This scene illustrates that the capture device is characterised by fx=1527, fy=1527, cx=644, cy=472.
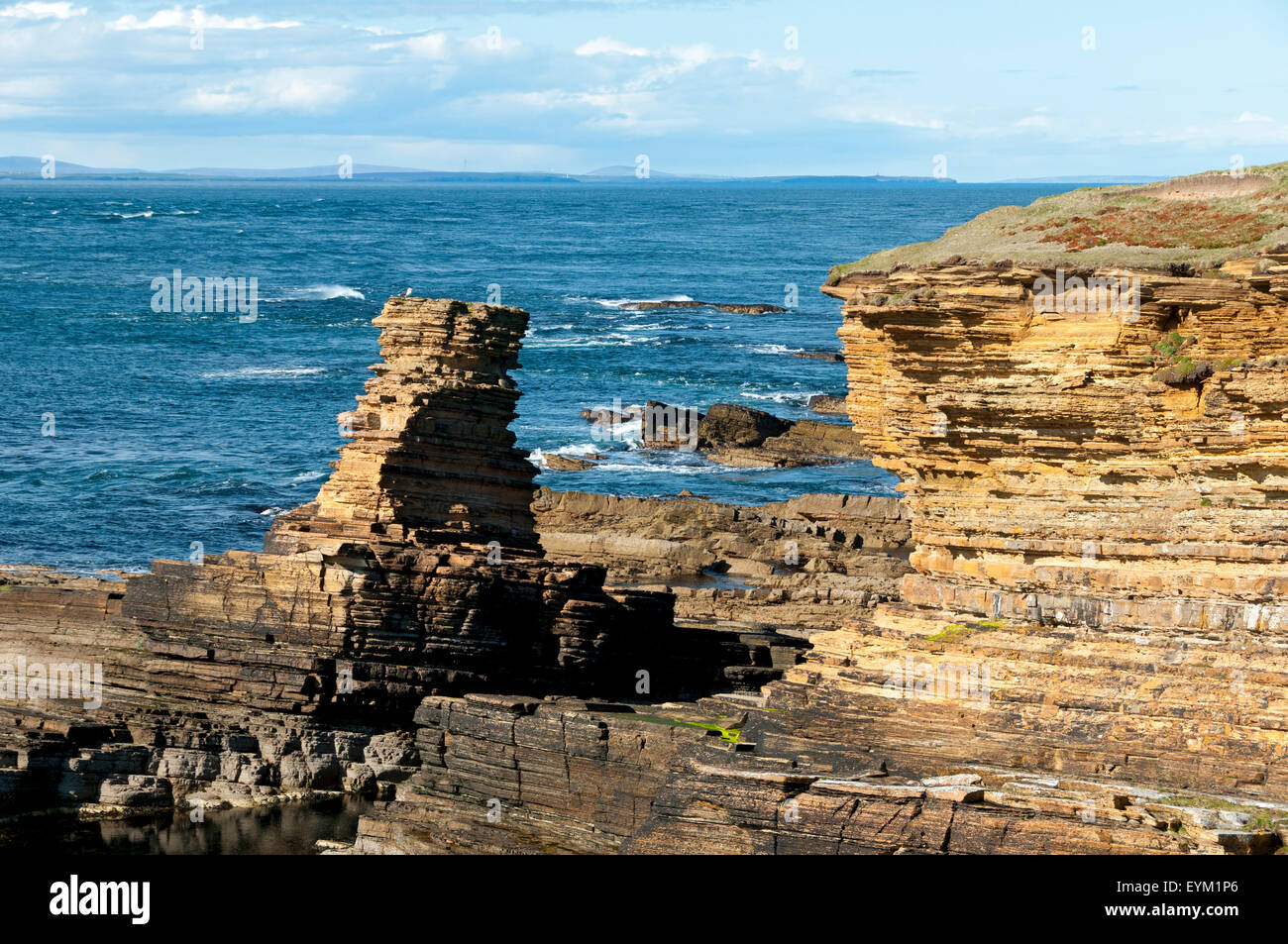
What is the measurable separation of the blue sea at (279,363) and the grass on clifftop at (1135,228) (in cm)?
2967

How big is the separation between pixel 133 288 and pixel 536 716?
9555cm

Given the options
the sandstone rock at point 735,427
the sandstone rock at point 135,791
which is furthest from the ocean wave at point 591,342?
the sandstone rock at point 135,791

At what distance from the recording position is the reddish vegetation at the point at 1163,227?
23.6 m

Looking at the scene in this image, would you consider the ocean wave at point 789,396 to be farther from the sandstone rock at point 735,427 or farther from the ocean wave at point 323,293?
the ocean wave at point 323,293

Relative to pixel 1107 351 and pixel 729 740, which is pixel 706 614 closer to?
pixel 729 740

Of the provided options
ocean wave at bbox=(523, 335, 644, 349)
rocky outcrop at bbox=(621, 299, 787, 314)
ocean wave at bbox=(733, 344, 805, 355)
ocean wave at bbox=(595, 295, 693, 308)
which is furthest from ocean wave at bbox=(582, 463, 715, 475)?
ocean wave at bbox=(595, 295, 693, 308)

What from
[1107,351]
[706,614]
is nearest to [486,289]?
[706,614]

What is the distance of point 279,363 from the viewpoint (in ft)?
288

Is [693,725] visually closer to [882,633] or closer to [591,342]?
[882,633]

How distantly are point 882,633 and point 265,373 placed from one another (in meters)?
64.7

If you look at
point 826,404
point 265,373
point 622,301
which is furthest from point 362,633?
point 622,301

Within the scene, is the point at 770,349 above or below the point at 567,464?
above

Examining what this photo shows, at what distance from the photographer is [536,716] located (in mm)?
27703

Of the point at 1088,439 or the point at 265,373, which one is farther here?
the point at 265,373
